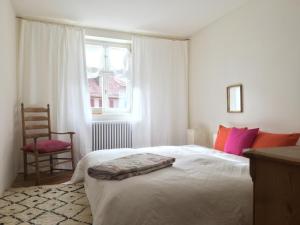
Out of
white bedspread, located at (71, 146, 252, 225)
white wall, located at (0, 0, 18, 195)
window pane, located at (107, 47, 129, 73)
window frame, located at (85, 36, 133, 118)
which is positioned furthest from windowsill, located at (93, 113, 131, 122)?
white bedspread, located at (71, 146, 252, 225)

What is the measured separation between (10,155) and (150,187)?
2459mm

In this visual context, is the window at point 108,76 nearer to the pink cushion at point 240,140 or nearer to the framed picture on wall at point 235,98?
the framed picture on wall at point 235,98

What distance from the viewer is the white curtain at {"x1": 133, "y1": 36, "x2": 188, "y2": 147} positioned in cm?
427

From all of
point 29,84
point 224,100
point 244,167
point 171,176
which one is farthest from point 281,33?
point 29,84

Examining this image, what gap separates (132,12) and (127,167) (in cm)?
251

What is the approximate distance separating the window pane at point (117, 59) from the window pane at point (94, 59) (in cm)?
13

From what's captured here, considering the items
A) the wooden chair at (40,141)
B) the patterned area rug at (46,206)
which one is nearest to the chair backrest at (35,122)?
the wooden chair at (40,141)

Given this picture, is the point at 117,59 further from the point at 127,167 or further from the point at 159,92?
the point at 127,167

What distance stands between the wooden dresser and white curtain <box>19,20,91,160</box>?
3.28 metres

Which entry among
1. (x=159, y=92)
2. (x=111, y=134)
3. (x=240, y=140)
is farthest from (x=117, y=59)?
(x=240, y=140)

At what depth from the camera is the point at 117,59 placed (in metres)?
4.44

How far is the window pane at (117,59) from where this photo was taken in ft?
14.4

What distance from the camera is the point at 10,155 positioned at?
3.13 m

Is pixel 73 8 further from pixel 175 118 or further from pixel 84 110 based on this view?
pixel 175 118
